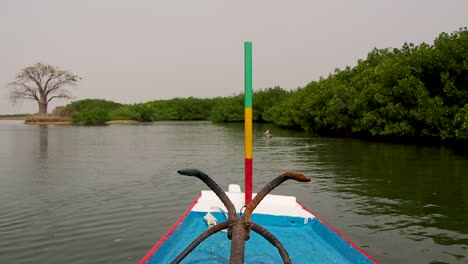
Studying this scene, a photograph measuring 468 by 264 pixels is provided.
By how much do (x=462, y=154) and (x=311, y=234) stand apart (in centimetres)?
2079

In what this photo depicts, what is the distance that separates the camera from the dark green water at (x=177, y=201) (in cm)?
780

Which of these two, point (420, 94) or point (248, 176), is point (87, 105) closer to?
point (420, 94)

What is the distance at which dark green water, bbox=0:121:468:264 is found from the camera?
7.80 metres

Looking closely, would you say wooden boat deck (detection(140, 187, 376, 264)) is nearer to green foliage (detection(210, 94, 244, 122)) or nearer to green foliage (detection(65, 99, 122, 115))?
green foliage (detection(65, 99, 122, 115))

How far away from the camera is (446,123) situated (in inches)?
1081

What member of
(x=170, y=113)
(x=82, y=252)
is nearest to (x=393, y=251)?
(x=82, y=252)

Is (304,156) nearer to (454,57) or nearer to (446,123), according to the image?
(446,123)

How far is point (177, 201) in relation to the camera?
11750 millimetres

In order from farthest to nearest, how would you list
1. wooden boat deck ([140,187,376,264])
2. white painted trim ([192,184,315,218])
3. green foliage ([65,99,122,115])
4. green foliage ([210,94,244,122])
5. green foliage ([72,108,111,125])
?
green foliage ([210,94,244,122]) → green foliage ([65,99,122,115]) → green foliage ([72,108,111,125]) → white painted trim ([192,184,315,218]) → wooden boat deck ([140,187,376,264])

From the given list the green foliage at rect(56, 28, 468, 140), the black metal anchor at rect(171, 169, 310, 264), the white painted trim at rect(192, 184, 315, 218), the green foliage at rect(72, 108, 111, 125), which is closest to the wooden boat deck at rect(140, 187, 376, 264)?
the white painted trim at rect(192, 184, 315, 218)

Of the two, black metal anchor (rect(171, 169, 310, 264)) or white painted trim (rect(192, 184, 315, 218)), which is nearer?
black metal anchor (rect(171, 169, 310, 264))

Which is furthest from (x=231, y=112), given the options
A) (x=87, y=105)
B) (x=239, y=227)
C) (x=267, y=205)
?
(x=239, y=227)

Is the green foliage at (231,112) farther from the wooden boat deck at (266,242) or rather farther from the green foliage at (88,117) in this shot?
the wooden boat deck at (266,242)

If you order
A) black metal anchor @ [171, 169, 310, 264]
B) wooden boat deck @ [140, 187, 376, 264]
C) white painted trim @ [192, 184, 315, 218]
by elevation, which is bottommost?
wooden boat deck @ [140, 187, 376, 264]
